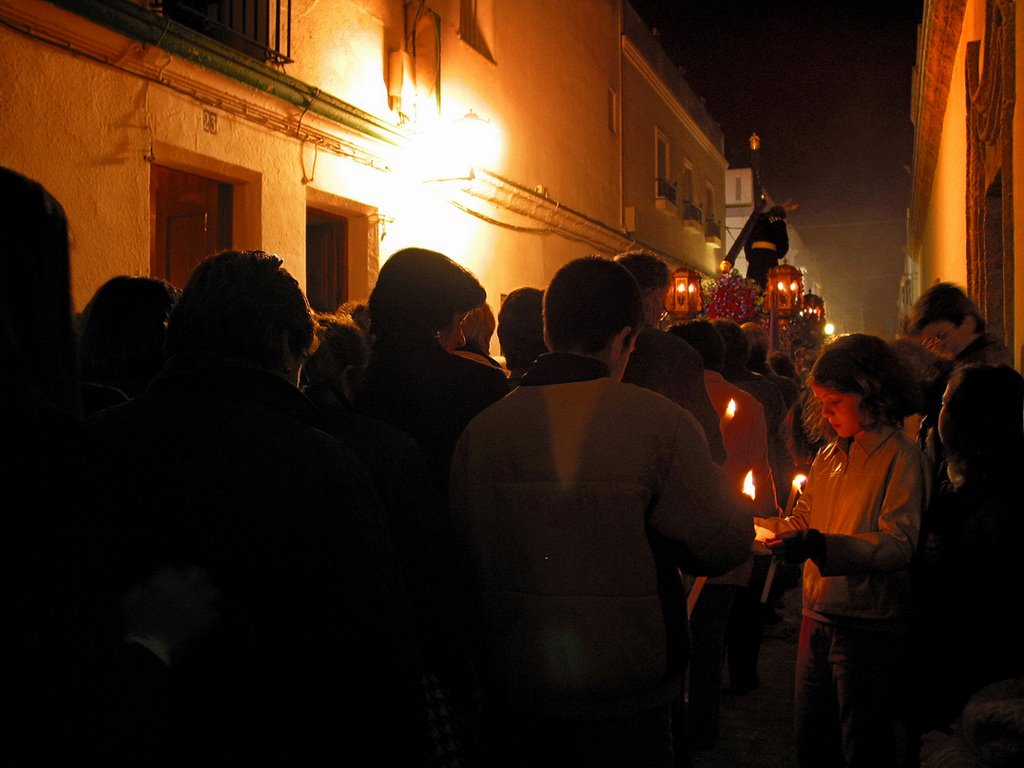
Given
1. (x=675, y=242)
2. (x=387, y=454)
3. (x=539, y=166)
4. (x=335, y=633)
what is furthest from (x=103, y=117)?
(x=675, y=242)

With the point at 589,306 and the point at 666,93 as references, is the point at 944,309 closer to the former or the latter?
the point at 589,306

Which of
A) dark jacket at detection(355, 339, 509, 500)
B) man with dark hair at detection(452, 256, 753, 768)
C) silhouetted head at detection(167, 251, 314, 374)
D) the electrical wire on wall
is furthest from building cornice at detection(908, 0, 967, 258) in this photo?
silhouetted head at detection(167, 251, 314, 374)

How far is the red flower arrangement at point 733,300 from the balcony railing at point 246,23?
908 cm

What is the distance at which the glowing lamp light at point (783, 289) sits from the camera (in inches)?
622

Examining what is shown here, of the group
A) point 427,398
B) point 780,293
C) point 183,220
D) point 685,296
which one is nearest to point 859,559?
point 427,398

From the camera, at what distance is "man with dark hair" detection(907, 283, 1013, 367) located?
4820 millimetres

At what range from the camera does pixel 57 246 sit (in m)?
1.23

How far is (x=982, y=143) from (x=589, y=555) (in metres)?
6.06

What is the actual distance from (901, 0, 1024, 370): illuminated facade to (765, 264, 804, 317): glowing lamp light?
3047 mm

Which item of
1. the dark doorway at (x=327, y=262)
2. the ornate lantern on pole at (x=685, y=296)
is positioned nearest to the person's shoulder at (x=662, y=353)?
the dark doorway at (x=327, y=262)

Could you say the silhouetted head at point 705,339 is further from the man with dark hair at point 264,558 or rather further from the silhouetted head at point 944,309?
the man with dark hair at point 264,558

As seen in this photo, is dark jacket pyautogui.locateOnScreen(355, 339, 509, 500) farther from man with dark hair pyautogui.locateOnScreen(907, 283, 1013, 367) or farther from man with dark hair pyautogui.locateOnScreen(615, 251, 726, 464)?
man with dark hair pyautogui.locateOnScreen(907, 283, 1013, 367)

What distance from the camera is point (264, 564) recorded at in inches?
64.7

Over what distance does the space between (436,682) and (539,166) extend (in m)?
12.1
